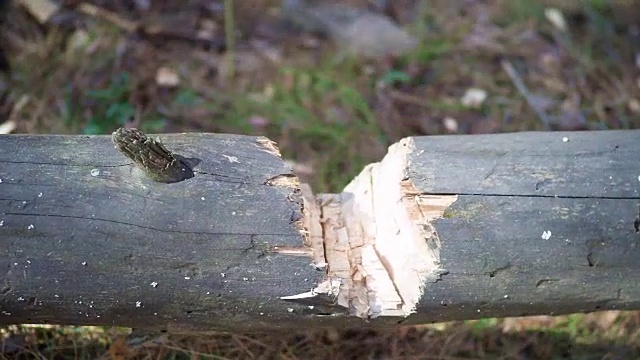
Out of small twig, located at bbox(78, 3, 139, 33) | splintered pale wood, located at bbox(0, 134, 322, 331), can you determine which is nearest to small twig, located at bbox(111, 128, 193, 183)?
splintered pale wood, located at bbox(0, 134, 322, 331)

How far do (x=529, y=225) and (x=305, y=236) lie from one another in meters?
0.71

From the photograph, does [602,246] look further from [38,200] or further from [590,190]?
[38,200]

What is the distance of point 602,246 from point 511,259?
0.32 meters

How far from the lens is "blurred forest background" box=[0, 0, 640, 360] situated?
9.83 ft

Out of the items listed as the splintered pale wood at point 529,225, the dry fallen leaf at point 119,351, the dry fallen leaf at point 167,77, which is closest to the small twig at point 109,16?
the dry fallen leaf at point 167,77

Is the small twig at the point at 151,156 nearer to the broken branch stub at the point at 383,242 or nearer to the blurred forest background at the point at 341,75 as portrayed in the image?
the broken branch stub at the point at 383,242

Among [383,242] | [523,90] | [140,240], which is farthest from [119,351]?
[523,90]

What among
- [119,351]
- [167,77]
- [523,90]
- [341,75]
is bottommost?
[119,351]

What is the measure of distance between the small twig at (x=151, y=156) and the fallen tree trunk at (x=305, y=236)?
0.04 meters

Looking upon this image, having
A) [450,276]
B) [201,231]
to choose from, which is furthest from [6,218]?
[450,276]

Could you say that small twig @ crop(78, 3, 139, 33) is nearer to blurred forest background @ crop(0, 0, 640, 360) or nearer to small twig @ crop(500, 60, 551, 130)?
blurred forest background @ crop(0, 0, 640, 360)

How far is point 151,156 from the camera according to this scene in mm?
1646

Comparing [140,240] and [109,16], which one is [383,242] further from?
[109,16]

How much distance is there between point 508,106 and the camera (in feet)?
11.1
